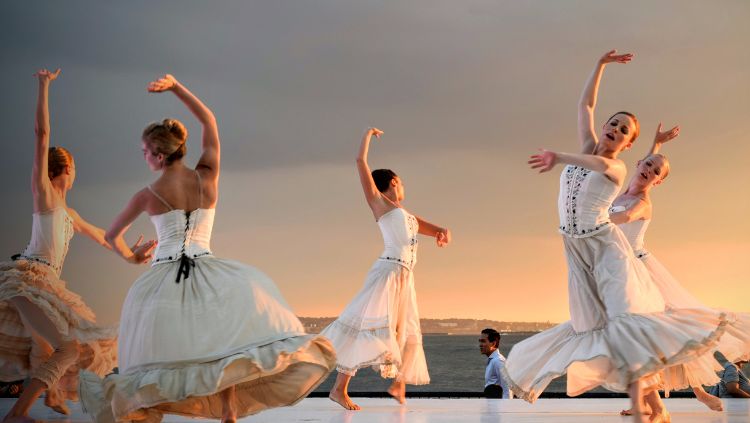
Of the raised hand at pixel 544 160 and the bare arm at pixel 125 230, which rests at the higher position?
the raised hand at pixel 544 160

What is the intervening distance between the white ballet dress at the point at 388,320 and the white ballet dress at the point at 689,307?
5.48ft

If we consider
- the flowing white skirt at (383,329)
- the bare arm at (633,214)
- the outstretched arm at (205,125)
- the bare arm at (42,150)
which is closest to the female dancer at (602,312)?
the bare arm at (633,214)

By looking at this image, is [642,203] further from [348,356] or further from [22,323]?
[22,323]

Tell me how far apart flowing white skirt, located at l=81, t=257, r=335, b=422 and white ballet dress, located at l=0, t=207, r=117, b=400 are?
5.19ft

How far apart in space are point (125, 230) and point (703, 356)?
3.14 m

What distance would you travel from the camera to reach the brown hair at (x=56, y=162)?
5656 millimetres

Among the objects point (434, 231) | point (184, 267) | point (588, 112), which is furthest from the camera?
point (434, 231)

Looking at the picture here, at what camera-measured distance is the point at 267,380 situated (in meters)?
4.20

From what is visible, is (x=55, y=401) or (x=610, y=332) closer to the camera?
(x=610, y=332)

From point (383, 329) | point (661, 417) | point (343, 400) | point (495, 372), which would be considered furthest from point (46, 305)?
point (495, 372)

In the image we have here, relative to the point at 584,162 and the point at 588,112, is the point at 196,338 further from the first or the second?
the point at 588,112

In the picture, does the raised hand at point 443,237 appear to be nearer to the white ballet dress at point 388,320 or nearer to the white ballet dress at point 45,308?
the white ballet dress at point 388,320

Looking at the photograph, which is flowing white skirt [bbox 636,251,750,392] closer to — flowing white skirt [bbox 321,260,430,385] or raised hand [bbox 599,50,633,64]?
raised hand [bbox 599,50,633,64]

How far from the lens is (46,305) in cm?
538
